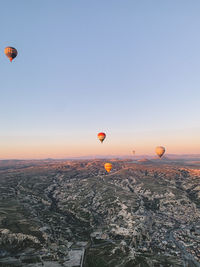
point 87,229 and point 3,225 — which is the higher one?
point 3,225

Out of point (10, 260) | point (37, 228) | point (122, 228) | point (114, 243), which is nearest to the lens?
point (10, 260)

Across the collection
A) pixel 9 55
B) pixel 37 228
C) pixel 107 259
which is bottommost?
pixel 107 259

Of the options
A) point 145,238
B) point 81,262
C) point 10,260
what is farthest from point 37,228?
point 145,238

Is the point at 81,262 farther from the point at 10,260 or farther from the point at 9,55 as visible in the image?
→ the point at 9,55

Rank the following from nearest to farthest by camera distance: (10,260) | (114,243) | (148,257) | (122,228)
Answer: (10,260) → (148,257) → (114,243) → (122,228)

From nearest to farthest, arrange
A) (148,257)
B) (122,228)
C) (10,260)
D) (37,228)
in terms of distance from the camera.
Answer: (10,260), (148,257), (37,228), (122,228)

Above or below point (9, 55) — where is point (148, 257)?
below

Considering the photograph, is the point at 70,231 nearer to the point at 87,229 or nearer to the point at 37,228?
the point at 87,229

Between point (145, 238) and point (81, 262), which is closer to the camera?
point (81, 262)

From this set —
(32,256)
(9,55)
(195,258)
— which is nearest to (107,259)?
(32,256)
